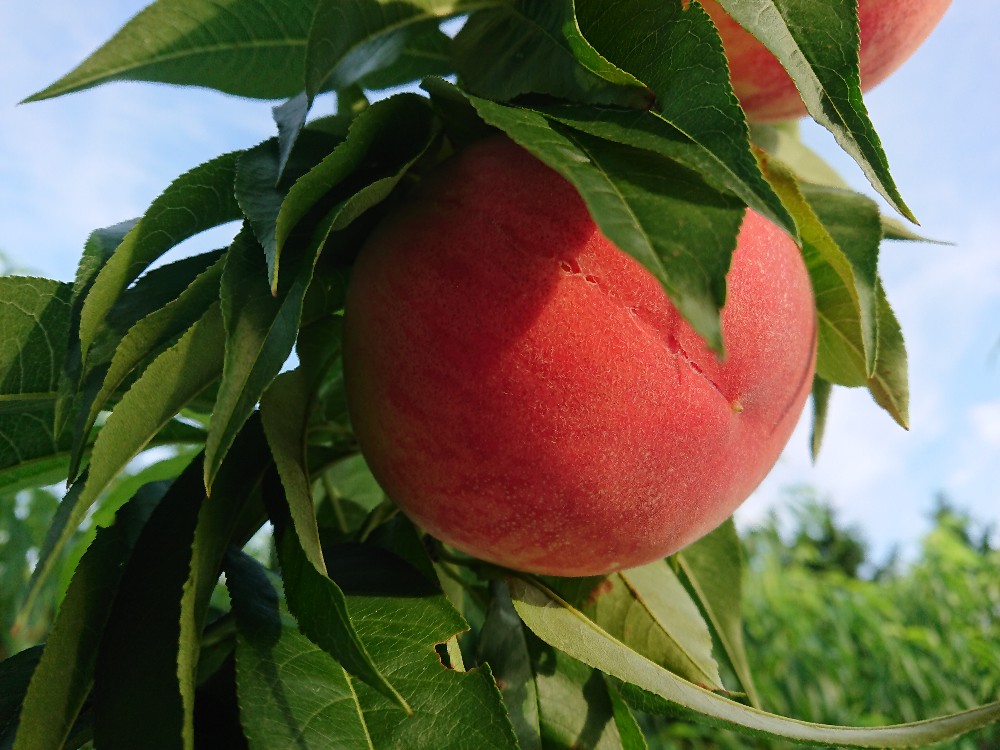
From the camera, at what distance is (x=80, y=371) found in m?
0.41

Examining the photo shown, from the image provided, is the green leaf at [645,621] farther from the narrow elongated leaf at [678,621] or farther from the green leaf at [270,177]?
the green leaf at [270,177]

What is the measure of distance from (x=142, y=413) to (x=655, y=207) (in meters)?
0.21

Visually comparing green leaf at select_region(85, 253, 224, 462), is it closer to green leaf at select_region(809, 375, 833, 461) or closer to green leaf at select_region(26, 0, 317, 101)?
green leaf at select_region(26, 0, 317, 101)

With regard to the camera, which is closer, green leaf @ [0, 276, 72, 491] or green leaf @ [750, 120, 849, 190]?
green leaf @ [0, 276, 72, 491]

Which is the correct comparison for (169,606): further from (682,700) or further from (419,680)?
(682,700)

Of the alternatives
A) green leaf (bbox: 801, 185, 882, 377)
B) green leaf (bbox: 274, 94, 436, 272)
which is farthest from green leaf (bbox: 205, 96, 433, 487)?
green leaf (bbox: 801, 185, 882, 377)

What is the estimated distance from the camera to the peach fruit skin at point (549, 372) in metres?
0.37

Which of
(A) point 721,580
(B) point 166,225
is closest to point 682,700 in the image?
(A) point 721,580

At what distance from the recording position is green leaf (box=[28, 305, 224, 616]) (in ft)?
1.14

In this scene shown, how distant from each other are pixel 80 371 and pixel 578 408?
0.74ft

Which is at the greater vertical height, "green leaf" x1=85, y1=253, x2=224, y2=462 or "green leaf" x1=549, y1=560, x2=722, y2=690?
"green leaf" x1=85, y1=253, x2=224, y2=462

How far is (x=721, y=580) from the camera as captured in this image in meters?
0.61

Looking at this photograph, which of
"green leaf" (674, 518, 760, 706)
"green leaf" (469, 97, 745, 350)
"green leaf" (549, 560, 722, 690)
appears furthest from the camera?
"green leaf" (674, 518, 760, 706)

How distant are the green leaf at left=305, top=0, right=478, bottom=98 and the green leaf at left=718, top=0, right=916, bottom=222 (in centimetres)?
15
